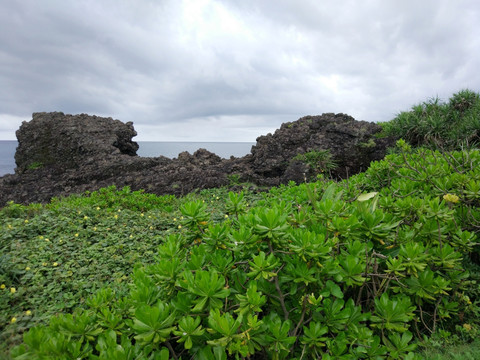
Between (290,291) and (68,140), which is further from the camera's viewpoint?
(68,140)

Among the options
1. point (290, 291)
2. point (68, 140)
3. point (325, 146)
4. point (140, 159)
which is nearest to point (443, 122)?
point (325, 146)

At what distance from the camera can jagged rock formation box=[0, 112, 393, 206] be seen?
9.74 m

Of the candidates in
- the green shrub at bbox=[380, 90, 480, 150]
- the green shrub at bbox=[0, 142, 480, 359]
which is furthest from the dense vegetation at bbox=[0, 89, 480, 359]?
the green shrub at bbox=[380, 90, 480, 150]

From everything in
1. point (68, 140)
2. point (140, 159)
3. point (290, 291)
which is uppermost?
point (68, 140)

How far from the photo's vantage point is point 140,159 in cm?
1165

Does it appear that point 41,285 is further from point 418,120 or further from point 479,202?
point 418,120

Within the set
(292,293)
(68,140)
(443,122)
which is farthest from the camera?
(68,140)

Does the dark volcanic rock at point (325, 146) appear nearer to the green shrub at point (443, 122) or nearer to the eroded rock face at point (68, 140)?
the green shrub at point (443, 122)

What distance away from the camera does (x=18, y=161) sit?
44.7ft

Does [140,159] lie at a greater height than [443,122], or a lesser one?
lesser

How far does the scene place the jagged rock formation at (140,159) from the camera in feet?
32.0

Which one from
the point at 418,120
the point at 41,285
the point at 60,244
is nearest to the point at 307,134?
the point at 418,120

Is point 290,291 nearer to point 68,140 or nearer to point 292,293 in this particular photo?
point 292,293

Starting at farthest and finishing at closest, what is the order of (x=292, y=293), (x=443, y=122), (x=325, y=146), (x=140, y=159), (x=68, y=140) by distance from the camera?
1. (x=68, y=140)
2. (x=140, y=159)
3. (x=443, y=122)
4. (x=325, y=146)
5. (x=292, y=293)
